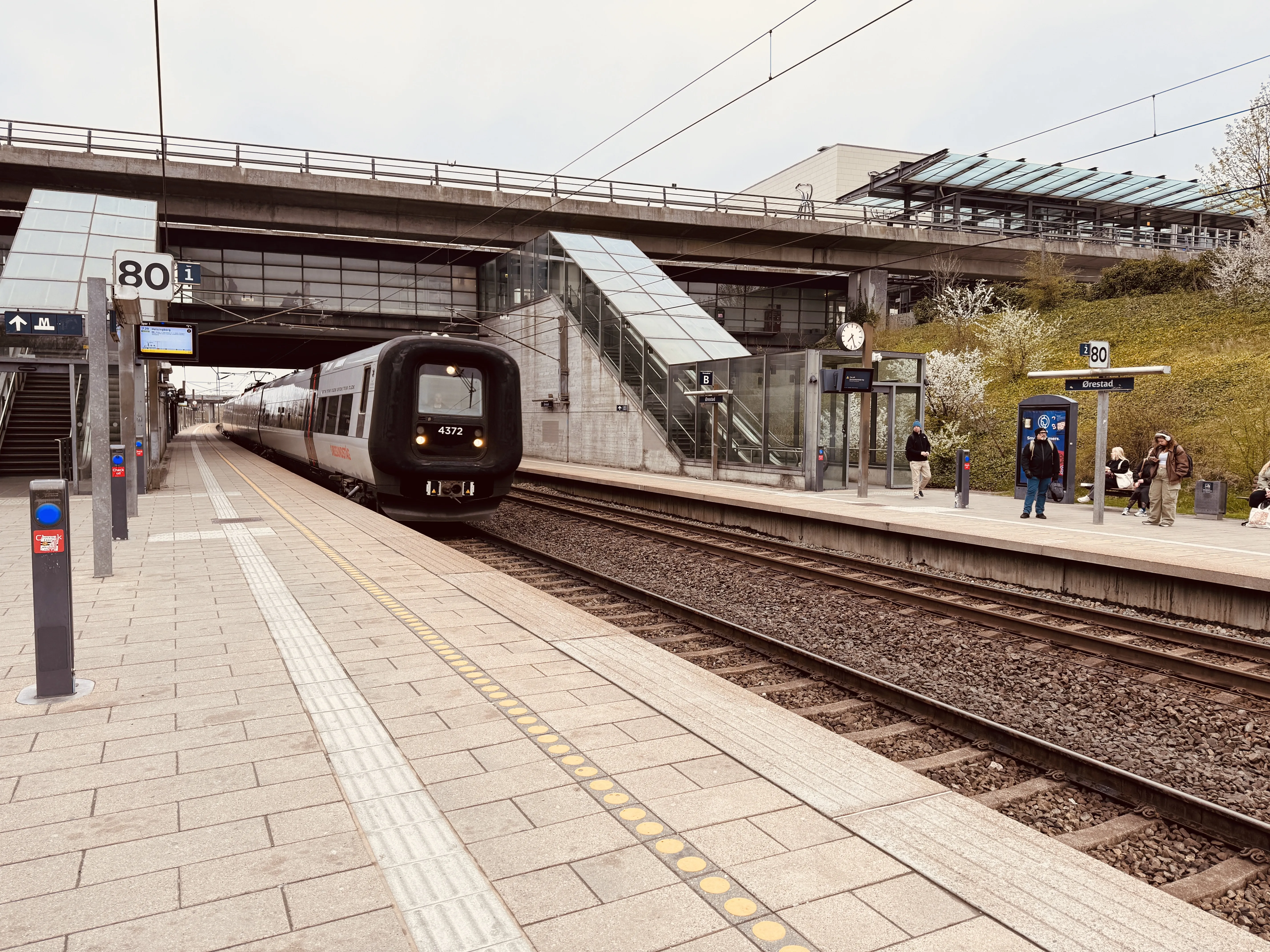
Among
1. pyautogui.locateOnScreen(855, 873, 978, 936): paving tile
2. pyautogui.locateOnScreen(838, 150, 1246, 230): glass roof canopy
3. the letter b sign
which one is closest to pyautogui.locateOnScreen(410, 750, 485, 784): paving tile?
pyautogui.locateOnScreen(855, 873, 978, 936): paving tile

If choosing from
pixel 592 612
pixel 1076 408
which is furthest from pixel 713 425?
pixel 592 612

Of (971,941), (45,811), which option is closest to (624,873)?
(971,941)

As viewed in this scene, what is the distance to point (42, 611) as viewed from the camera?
14.9 feet

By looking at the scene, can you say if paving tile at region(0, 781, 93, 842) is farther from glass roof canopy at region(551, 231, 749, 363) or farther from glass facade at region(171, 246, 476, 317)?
glass facade at region(171, 246, 476, 317)

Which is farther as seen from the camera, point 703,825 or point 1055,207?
point 1055,207

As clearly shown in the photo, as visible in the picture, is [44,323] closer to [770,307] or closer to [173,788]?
[173,788]

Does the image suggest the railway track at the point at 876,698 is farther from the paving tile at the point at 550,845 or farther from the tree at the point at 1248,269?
the tree at the point at 1248,269

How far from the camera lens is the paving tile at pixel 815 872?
2.64 meters

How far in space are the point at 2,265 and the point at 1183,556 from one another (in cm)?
3701

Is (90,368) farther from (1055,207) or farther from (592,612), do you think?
(1055,207)

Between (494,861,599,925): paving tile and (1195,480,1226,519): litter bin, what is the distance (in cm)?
1468

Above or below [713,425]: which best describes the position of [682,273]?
above

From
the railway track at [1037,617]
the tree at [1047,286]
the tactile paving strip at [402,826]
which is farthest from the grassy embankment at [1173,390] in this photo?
the tactile paving strip at [402,826]

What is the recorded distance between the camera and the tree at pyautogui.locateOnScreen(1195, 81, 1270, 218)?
82.9 feet
